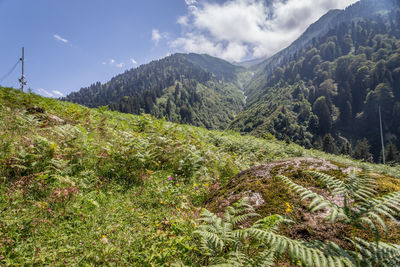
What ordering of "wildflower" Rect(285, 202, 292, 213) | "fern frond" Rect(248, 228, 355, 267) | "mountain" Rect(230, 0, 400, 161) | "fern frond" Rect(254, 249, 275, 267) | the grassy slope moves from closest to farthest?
"fern frond" Rect(248, 228, 355, 267)
"fern frond" Rect(254, 249, 275, 267)
the grassy slope
"wildflower" Rect(285, 202, 292, 213)
"mountain" Rect(230, 0, 400, 161)

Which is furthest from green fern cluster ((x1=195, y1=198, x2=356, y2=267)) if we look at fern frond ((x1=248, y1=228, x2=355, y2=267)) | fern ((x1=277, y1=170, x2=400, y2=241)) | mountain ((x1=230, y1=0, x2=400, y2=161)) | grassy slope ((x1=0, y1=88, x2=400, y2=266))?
mountain ((x1=230, y1=0, x2=400, y2=161))

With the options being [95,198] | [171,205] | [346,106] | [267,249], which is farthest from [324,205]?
[346,106]

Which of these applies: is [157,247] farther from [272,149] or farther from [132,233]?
[272,149]

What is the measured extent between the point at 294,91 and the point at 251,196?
217115mm

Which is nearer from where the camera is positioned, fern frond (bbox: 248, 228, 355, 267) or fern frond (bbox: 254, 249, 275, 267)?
fern frond (bbox: 248, 228, 355, 267)

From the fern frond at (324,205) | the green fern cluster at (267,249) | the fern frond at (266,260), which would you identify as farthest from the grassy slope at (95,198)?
the fern frond at (324,205)

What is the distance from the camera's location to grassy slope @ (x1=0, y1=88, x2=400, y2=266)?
2.72m

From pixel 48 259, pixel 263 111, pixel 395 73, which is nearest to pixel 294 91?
pixel 263 111

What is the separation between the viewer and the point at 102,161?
5.29 metres

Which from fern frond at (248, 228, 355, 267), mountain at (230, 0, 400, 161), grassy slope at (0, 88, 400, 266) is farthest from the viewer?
mountain at (230, 0, 400, 161)

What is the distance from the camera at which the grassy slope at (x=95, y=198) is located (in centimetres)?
272

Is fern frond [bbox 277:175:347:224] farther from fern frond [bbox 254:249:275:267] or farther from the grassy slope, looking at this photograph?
the grassy slope

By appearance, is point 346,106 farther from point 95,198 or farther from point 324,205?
point 95,198

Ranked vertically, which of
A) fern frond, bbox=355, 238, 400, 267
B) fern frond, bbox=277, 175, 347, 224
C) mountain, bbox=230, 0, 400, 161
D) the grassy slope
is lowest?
the grassy slope
